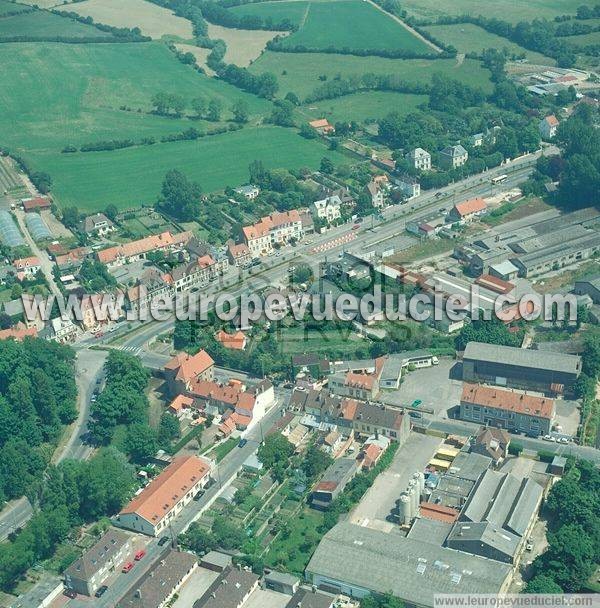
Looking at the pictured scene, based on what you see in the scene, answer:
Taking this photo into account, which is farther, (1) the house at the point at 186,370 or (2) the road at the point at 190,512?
(1) the house at the point at 186,370

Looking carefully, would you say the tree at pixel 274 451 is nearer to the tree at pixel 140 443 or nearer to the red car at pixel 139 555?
the tree at pixel 140 443

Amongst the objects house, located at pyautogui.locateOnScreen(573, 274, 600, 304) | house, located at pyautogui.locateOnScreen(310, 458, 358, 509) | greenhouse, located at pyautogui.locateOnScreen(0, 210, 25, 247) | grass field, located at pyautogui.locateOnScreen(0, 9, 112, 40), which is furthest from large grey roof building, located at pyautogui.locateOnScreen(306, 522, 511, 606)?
grass field, located at pyautogui.locateOnScreen(0, 9, 112, 40)

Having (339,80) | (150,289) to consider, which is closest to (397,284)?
(150,289)

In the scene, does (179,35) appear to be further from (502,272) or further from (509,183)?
(502,272)

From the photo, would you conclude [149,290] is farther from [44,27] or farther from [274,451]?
[44,27]

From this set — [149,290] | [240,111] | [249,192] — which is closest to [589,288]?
[149,290]

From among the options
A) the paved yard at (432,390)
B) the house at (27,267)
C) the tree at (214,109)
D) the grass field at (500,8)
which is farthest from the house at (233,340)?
the grass field at (500,8)
